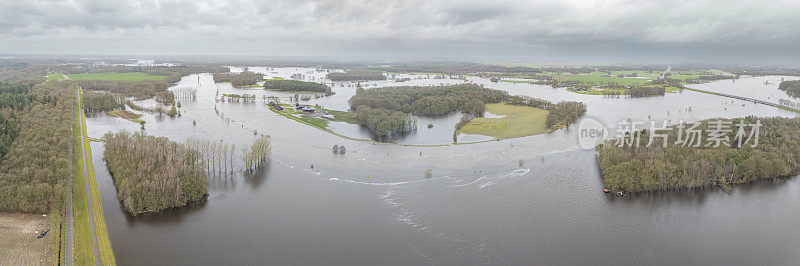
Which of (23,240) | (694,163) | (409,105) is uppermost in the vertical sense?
(409,105)

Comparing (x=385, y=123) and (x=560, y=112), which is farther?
(x=560, y=112)

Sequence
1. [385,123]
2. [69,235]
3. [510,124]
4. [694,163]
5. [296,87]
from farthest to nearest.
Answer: [296,87] < [510,124] < [385,123] < [694,163] < [69,235]

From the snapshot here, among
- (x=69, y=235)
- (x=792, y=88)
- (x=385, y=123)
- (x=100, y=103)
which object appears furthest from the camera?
(x=792, y=88)

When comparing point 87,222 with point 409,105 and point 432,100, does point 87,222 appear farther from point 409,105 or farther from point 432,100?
point 432,100

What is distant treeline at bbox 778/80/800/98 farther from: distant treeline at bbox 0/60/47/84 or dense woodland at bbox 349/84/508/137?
distant treeline at bbox 0/60/47/84

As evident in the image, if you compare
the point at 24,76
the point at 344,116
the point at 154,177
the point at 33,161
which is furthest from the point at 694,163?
the point at 24,76

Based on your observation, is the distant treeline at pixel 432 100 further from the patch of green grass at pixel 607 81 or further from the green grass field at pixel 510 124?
the patch of green grass at pixel 607 81

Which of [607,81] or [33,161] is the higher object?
[607,81]

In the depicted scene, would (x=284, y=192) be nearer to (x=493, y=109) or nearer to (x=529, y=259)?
(x=529, y=259)
